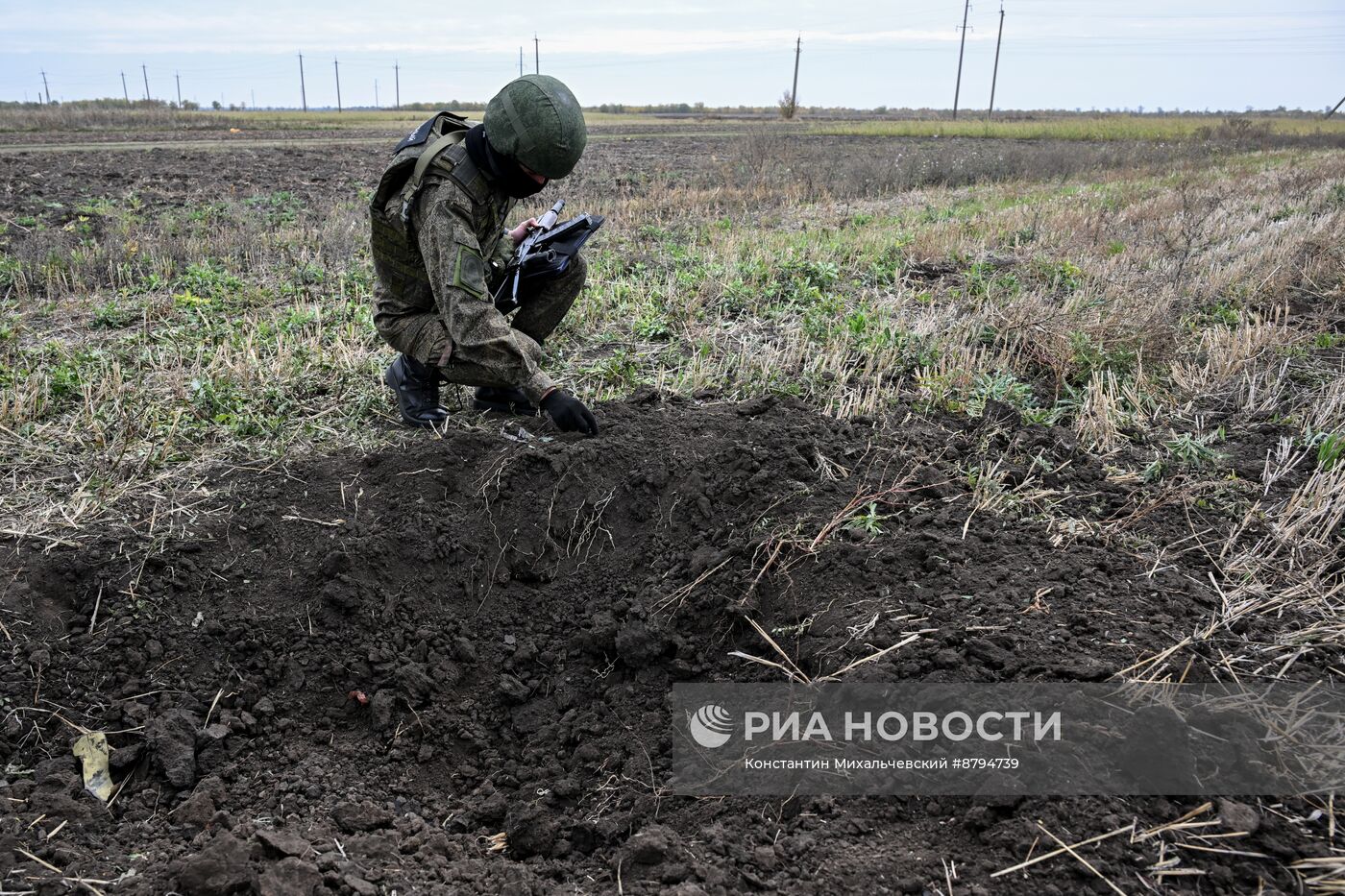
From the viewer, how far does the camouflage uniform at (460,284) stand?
3.73 metres

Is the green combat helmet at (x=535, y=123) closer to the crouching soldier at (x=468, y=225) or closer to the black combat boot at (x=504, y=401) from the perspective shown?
the crouching soldier at (x=468, y=225)

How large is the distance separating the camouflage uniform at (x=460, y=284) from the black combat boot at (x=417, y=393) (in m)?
0.08

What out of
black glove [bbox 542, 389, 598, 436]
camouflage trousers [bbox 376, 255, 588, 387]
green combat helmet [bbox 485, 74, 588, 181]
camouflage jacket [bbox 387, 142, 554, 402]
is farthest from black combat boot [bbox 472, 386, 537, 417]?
green combat helmet [bbox 485, 74, 588, 181]

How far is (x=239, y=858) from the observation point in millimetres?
2078

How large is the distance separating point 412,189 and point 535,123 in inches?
25.3

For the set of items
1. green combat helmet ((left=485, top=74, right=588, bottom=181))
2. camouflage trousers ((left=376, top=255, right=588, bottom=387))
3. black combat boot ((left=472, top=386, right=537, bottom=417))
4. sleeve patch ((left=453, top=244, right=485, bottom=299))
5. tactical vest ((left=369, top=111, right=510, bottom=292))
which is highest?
green combat helmet ((left=485, top=74, right=588, bottom=181))

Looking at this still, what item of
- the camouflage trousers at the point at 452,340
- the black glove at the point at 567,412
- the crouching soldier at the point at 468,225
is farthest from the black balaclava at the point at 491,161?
the black glove at the point at 567,412

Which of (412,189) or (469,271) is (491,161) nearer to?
(412,189)

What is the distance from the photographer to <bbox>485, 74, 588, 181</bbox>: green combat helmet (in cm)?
364

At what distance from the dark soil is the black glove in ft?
0.41

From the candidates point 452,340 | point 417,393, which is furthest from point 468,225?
point 417,393

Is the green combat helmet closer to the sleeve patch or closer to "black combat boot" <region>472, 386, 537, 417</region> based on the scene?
the sleeve patch

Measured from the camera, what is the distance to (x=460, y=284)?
370cm

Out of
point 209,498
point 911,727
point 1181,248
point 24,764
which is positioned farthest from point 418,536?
point 1181,248
